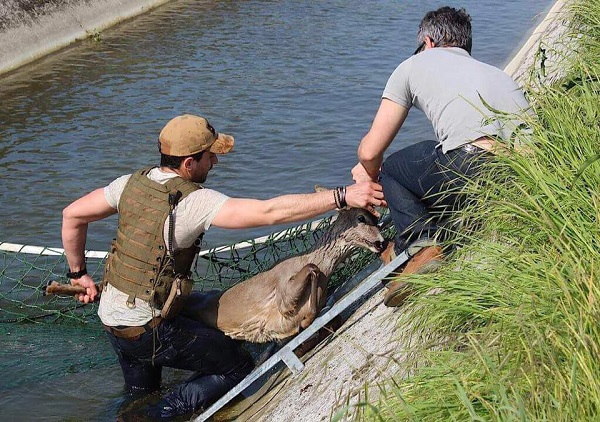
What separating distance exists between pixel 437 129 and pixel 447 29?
0.69m

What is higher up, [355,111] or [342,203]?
[342,203]

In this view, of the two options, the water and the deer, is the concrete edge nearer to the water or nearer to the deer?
the water

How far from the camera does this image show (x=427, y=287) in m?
4.47

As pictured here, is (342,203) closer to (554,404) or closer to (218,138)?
(218,138)

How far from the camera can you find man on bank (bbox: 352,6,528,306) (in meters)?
5.04

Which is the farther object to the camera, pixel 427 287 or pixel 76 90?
pixel 76 90

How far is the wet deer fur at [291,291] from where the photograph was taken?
5.70m

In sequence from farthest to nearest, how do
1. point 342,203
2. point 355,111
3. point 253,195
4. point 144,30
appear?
point 144,30 < point 355,111 < point 253,195 < point 342,203

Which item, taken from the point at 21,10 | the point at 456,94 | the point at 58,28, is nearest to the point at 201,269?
the point at 456,94

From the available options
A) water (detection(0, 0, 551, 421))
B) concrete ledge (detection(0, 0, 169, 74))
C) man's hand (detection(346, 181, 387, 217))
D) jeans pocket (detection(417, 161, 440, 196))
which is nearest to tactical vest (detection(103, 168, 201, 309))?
man's hand (detection(346, 181, 387, 217))

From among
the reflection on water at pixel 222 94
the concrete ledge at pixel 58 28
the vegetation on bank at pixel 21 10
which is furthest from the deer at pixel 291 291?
the vegetation on bank at pixel 21 10

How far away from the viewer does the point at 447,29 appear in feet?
18.0

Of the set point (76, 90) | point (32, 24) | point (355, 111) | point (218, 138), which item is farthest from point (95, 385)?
point (32, 24)

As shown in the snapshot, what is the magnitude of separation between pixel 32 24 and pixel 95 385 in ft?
43.6
